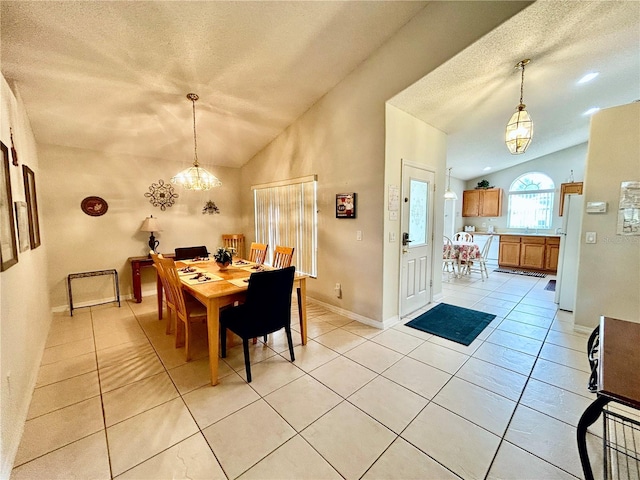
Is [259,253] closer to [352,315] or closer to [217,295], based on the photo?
[352,315]

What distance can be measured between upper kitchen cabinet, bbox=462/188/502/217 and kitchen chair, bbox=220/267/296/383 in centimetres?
701

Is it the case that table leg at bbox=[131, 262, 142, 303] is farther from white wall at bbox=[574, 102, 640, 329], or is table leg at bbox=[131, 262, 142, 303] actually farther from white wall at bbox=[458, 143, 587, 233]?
white wall at bbox=[458, 143, 587, 233]

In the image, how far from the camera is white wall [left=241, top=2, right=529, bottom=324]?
2.30 metres

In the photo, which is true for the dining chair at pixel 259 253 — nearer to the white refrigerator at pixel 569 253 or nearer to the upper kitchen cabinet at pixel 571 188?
the white refrigerator at pixel 569 253

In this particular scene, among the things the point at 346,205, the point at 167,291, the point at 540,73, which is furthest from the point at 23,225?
the point at 540,73

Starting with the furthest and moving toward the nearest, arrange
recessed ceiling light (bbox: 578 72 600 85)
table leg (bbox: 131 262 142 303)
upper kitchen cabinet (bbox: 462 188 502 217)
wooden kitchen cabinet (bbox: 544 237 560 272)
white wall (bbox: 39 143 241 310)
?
1. upper kitchen cabinet (bbox: 462 188 502 217)
2. wooden kitchen cabinet (bbox: 544 237 560 272)
3. table leg (bbox: 131 262 142 303)
4. white wall (bbox: 39 143 241 310)
5. recessed ceiling light (bbox: 578 72 600 85)

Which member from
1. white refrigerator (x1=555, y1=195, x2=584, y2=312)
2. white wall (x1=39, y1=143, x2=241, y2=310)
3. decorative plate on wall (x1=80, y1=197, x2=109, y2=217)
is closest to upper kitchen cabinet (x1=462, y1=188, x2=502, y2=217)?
white refrigerator (x1=555, y1=195, x2=584, y2=312)

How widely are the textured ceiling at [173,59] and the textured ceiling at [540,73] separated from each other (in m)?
0.73

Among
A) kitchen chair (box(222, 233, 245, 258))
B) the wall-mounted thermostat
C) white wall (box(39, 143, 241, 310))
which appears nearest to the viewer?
the wall-mounted thermostat

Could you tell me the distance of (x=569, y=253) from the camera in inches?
144

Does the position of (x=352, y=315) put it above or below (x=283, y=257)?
below

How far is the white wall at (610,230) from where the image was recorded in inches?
104

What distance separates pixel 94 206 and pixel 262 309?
357 centimetres

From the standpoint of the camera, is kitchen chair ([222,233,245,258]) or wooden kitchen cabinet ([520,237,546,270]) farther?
wooden kitchen cabinet ([520,237,546,270])
